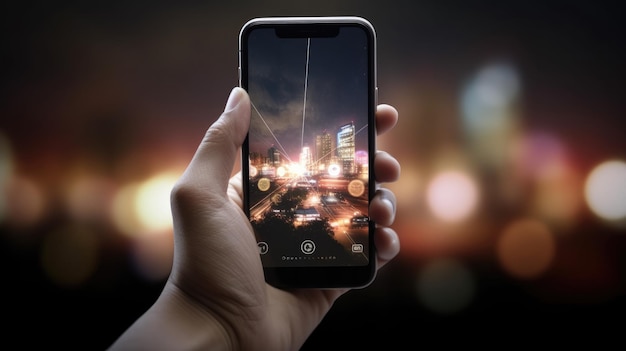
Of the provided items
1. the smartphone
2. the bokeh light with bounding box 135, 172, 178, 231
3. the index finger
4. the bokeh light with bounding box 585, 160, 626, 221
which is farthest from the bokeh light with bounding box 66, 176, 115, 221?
the bokeh light with bounding box 585, 160, 626, 221

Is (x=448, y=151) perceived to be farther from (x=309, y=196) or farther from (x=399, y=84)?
(x=309, y=196)

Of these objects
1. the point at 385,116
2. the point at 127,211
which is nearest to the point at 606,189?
the point at 385,116

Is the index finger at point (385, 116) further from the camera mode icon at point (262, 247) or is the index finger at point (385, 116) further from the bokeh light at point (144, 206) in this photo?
the bokeh light at point (144, 206)

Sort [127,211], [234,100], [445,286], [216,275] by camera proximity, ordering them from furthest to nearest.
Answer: [127,211], [445,286], [234,100], [216,275]

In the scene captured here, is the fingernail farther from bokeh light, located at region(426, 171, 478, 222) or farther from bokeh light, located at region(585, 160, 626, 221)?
bokeh light, located at region(585, 160, 626, 221)

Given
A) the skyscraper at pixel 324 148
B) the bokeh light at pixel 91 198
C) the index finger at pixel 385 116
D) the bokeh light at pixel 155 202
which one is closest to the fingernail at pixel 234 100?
the skyscraper at pixel 324 148

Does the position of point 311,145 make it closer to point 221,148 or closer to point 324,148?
point 324,148
